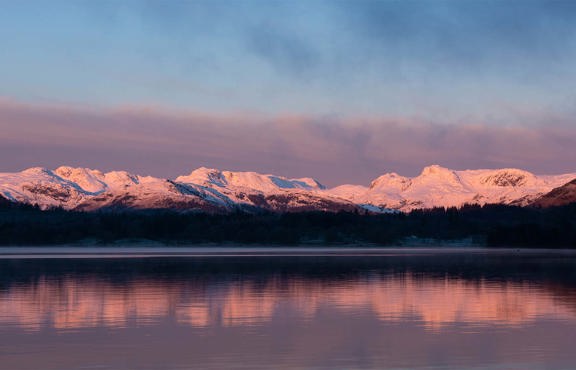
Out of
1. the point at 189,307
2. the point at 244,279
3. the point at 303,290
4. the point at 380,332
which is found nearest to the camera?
the point at 380,332

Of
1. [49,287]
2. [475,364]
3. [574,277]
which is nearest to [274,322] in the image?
[475,364]

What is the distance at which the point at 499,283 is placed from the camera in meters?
76.7

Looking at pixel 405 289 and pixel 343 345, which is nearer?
pixel 343 345

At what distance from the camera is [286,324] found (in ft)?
153

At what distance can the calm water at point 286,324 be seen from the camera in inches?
1398

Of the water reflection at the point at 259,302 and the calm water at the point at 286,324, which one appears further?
the water reflection at the point at 259,302

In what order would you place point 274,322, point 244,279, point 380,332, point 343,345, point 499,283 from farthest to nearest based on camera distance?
point 244,279
point 499,283
point 274,322
point 380,332
point 343,345

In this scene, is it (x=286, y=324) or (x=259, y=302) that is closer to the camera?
(x=286, y=324)

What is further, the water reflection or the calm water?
the water reflection

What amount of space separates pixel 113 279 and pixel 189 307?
28.7m

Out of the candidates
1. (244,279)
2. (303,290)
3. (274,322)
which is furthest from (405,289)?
(274,322)

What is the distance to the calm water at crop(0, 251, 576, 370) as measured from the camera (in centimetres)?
3550

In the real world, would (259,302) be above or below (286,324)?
above

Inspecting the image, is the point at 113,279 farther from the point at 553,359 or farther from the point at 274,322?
the point at 553,359
